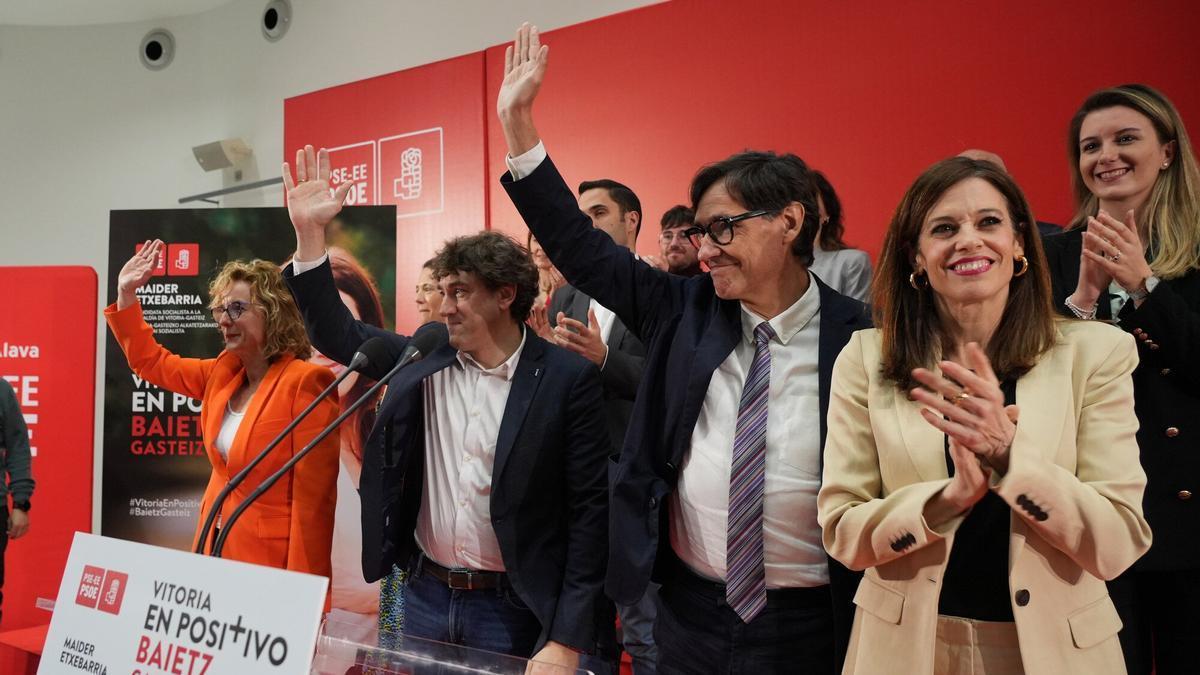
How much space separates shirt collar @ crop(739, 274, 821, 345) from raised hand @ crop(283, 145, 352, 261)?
104cm

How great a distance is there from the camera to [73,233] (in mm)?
7875

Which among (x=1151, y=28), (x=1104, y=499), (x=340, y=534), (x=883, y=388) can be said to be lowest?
(x=340, y=534)

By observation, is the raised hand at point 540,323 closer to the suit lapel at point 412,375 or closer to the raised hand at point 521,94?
the suit lapel at point 412,375

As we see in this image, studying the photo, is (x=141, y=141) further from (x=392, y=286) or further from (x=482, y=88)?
(x=392, y=286)

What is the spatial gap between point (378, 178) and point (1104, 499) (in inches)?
204

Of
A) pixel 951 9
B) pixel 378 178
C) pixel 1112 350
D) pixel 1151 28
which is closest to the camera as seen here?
pixel 1112 350

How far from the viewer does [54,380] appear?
4.77 meters

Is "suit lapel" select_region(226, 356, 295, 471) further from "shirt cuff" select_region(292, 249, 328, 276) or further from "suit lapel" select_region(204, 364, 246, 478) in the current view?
"shirt cuff" select_region(292, 249, 328, 276)

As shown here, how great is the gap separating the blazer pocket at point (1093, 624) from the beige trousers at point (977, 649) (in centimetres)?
8

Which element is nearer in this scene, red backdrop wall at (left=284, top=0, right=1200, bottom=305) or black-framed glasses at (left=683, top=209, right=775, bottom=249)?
black-framed glasses at (left=683, top=209, right=775, bottom=249)

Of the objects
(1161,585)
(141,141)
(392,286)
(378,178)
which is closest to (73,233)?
(141,141)

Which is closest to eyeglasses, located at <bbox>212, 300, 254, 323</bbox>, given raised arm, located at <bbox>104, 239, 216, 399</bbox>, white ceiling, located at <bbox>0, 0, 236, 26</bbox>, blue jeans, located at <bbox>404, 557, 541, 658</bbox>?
raised arm, located at <bbox>104, 239, 216, 399</bbox>

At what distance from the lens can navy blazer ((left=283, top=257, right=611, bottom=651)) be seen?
2266mm

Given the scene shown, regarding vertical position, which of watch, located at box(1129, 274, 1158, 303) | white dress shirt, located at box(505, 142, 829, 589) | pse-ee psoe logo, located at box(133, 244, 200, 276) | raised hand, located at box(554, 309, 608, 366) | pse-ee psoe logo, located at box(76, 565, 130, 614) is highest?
pse-ee psoe logo, located at box(133, 244, 200, 276)
